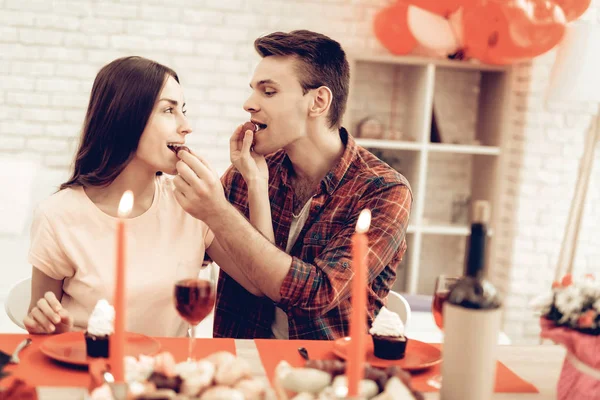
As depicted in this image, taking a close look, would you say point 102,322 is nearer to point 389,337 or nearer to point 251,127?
point 389,337

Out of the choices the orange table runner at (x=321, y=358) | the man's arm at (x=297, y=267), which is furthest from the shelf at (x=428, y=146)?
the orange table runner at (x=321, y=358)

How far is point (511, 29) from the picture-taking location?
134 inches

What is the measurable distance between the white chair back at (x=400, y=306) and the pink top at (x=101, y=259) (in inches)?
21.6

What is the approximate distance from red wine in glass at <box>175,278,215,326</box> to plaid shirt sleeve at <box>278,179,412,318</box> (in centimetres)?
48

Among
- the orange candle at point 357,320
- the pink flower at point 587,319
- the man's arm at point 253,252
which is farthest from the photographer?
the man's arm at point 253,252

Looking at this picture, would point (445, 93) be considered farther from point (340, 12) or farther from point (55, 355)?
point (55, 355)

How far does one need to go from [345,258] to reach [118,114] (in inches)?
26.7

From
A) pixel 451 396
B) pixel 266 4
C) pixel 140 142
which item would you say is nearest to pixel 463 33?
pixel 266 4

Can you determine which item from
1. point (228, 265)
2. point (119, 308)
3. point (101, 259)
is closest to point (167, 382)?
point (119, 308)

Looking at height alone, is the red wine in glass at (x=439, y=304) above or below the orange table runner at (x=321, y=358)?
above

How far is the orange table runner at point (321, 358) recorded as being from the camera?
47.4 inches

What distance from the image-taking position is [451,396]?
38.6 inches

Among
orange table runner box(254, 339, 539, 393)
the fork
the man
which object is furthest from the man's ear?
the fork

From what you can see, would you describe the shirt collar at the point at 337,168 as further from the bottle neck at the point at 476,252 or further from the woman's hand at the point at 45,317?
the bottle neck at the point at 476,252
